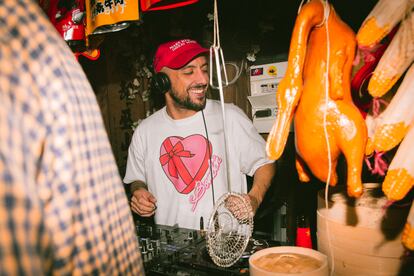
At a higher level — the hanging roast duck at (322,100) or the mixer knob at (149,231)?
the hanging roast duck at (322,100)

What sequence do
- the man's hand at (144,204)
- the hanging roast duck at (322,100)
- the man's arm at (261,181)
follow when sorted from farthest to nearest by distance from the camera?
1. the man's arm at (261,181)
2. the man's hand at (144,204)
3. the hanging roast duck at (322,100)

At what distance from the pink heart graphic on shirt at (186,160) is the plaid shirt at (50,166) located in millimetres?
2709

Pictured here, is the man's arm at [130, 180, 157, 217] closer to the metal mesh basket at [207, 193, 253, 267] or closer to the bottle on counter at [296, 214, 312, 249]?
the metal mesh basket at [207, 193, 253, 267]

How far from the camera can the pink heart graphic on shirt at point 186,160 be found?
3561 mm

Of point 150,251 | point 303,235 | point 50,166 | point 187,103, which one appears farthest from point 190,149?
point 50,166

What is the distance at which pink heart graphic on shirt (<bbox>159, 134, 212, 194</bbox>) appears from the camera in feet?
11.7

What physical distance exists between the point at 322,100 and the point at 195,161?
2527mm

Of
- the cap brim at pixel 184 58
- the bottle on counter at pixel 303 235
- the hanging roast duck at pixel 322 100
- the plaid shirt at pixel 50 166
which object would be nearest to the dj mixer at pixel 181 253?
the bottle on counter at pixel 303 235

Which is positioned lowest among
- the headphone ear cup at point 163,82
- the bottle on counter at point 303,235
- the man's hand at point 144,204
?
the bottle on counter at point 303,235

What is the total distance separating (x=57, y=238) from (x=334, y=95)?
1065 mm

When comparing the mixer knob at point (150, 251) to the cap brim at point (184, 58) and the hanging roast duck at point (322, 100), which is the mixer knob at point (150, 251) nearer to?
the hanging roast duck at point (322, 100)

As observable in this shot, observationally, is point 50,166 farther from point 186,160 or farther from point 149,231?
point 186,160

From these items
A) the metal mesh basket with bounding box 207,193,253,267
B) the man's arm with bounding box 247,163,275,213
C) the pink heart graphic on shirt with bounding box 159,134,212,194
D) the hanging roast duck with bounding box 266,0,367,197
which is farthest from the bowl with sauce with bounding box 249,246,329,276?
the pink heart graphic on shirt with bounding box 159,134,212,194

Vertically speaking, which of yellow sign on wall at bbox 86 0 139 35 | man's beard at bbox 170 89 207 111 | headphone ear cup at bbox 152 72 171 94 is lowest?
man's beard at bbox 170 89 207 111
